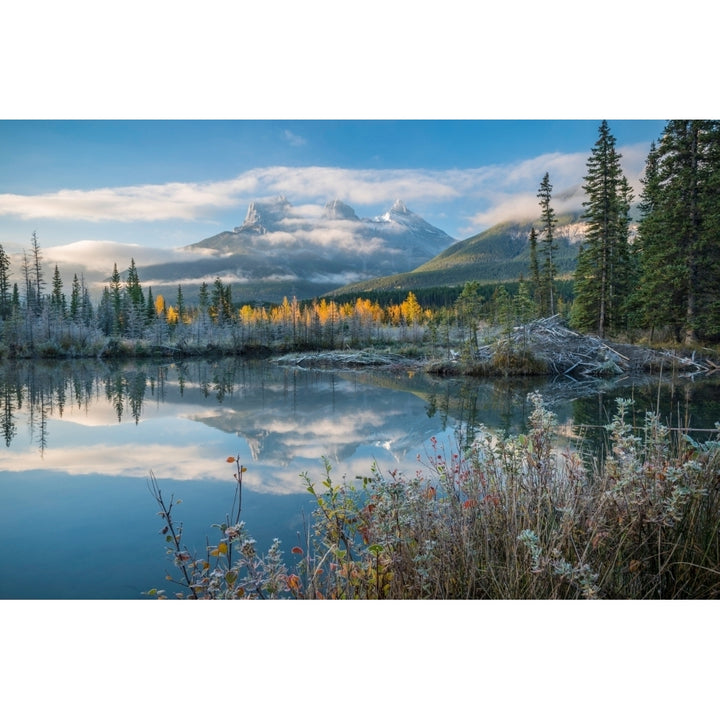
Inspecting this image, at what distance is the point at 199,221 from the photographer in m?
8.42

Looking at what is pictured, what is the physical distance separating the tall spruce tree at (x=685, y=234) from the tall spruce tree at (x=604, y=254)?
1498mm

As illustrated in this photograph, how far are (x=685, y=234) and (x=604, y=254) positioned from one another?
12.4ft

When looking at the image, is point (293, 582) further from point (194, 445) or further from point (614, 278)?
point (614, 278)

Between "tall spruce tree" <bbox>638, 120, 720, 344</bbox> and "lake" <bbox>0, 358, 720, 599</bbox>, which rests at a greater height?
"tall spruce tree" <bbox>638, 120, 720, 344</bbox>

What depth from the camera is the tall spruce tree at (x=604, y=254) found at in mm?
15773

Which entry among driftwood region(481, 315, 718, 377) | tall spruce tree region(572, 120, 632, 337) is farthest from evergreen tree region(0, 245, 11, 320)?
tall spruce tree region(572, 120, 632, 337)

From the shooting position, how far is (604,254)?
16.2m

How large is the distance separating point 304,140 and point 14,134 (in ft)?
10.8

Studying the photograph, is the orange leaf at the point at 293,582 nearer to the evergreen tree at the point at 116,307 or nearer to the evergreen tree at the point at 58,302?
the evergreen tree at the point at 58,302

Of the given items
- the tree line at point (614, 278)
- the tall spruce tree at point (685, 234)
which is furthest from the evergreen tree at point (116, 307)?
the tall spruce tree at point (685, 234)

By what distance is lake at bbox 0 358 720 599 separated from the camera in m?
3.09

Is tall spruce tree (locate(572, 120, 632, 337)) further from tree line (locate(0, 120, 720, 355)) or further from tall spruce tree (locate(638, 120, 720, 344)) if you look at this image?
tall spruce tree (locate(638, 120, 720, 344))

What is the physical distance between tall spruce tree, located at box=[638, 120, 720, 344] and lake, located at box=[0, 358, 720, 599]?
3821 mm
